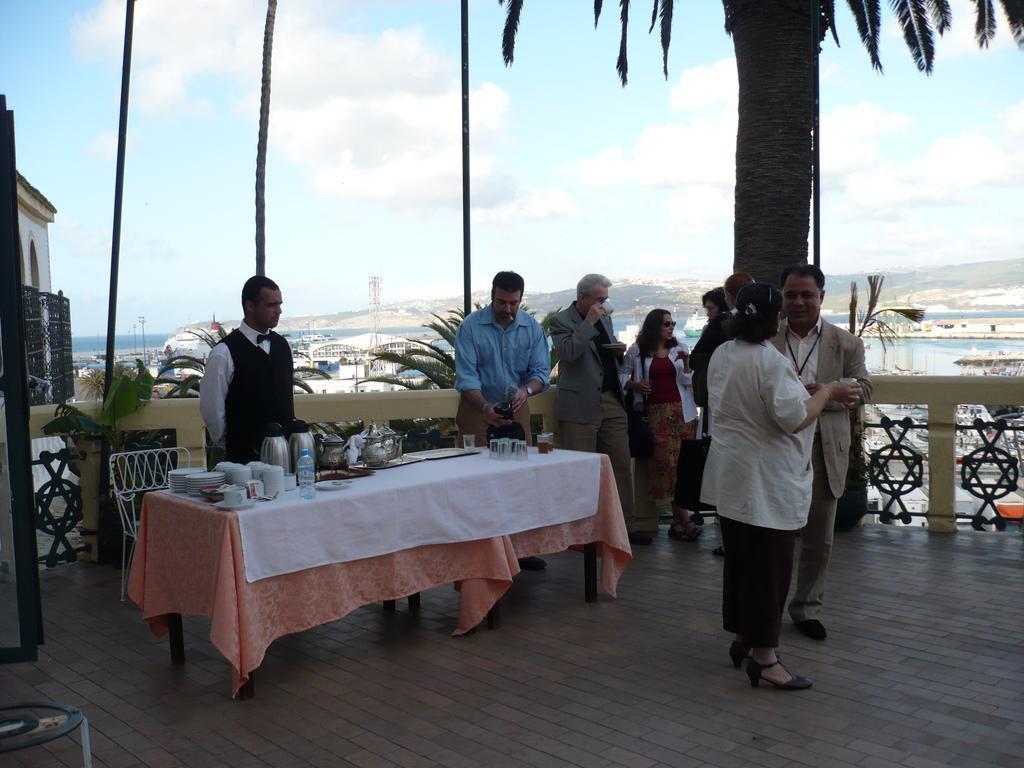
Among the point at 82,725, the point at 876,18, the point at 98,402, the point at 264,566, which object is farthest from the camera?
the point at 876,18

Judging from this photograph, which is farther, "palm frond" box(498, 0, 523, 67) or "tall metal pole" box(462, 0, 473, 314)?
"palm frond" box(498, 0, 523, 67)

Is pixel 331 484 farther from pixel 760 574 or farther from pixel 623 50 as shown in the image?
pixel 623 50

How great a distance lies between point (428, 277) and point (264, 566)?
3743 inches

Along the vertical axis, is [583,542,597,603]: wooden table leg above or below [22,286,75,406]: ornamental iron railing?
below

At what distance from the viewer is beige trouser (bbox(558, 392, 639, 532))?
7.29m

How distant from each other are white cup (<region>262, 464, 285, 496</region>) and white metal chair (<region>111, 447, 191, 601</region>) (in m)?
1.99

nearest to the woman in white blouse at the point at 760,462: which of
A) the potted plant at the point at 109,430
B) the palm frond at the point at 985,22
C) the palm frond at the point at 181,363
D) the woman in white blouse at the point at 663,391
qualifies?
the woman in white blouse at the point at 663,391

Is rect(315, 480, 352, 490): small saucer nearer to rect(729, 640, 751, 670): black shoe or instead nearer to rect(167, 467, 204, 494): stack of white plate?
rect(167, 467, 204, 494): stack of white plate

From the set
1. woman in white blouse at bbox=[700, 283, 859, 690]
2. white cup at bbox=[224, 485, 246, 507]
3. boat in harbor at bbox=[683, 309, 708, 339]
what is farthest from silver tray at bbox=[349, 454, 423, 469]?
boat in harbor at bbox=[683, 309, 708, 339]

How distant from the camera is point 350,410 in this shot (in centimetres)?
752

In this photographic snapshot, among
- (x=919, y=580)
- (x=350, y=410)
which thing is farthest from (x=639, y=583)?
(x=350, y=410)

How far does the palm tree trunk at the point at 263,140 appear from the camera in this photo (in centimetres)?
1966

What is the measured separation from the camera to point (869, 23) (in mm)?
11445

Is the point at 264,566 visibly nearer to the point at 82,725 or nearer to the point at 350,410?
the point at 82,725
